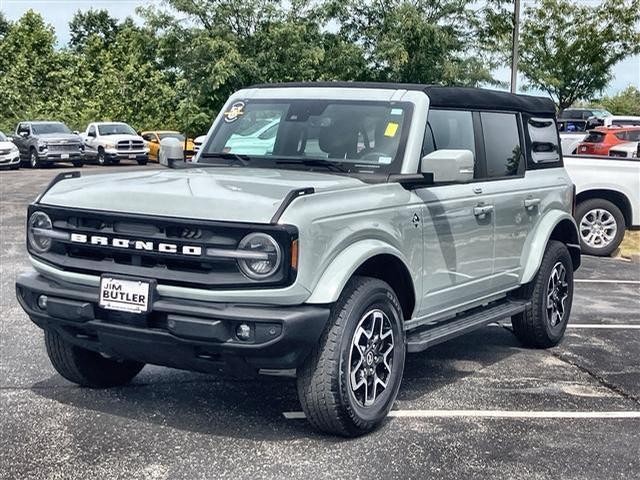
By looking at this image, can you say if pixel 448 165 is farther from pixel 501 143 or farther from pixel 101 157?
pixel 101 157

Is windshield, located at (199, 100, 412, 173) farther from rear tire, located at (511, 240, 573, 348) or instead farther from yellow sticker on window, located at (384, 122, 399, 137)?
rear tire, located at (511, 240, 573, 348)

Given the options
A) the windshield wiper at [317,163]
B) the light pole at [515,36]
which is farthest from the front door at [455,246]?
the light pole at [515,36]

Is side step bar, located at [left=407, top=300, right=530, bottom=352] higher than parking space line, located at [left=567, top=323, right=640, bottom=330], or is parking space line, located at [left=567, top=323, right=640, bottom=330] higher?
side step bar, located at [left=407, top=300, right=530, bottom=352]

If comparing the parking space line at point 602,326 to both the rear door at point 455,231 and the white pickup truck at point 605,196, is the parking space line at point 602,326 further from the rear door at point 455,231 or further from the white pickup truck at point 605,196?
the white pickup truck at point 605,196

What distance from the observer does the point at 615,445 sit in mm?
4852

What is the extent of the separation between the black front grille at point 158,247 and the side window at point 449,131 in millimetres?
1782

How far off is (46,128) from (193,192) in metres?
30.4

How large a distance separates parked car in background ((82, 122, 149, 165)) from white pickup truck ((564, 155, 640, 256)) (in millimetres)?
24502

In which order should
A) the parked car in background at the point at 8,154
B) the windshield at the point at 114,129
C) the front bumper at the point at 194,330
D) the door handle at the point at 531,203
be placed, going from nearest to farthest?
the front bumper at the point at 194,330, the door handle at the point at 531,203, the parked car in background at the point at 8,154, the windshield at the point at 114,129

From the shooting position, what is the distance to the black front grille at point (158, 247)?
4336 millimetres

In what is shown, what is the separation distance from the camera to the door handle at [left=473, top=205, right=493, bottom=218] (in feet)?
19.6

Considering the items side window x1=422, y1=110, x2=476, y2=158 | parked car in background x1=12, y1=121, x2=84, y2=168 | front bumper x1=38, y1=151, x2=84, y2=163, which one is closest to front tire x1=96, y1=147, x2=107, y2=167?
parked car in background x1=12, y1=121, x2=84, y2=168

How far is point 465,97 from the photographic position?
20.6ft

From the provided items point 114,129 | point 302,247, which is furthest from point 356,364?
point 114,129
